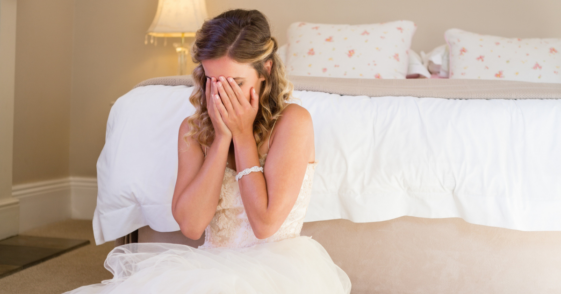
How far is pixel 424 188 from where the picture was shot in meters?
1.33

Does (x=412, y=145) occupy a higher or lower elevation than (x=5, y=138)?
higher

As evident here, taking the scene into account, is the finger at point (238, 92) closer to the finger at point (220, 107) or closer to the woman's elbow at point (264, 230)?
the finger at point (220, 107)

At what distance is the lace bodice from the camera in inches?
44.5

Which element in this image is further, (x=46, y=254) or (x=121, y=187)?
(x=46, y=254)

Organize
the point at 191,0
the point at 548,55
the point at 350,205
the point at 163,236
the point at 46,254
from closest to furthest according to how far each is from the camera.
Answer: the point at 350,205
the point at 163,236
the point at 46,254
the point at 548,55
the point at 191,0

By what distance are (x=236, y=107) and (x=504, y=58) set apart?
6.08ft

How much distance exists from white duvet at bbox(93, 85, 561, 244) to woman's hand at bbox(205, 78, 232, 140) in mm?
379

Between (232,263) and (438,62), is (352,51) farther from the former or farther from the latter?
(232,263)

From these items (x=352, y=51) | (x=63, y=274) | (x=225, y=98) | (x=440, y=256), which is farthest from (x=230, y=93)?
(x=352, y=51)

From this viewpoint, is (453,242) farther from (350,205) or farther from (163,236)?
(163,236)

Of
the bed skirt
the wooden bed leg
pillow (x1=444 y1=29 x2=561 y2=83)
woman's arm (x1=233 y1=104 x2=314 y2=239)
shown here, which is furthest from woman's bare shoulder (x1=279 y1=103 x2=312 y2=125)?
pillow (x1=444 y1=29 x2=561 y2=83)

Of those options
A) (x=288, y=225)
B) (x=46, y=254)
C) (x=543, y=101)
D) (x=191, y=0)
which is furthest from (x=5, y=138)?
(x=543, y=101)

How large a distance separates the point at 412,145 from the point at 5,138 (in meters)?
2.06

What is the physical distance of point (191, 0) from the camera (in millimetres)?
2877
